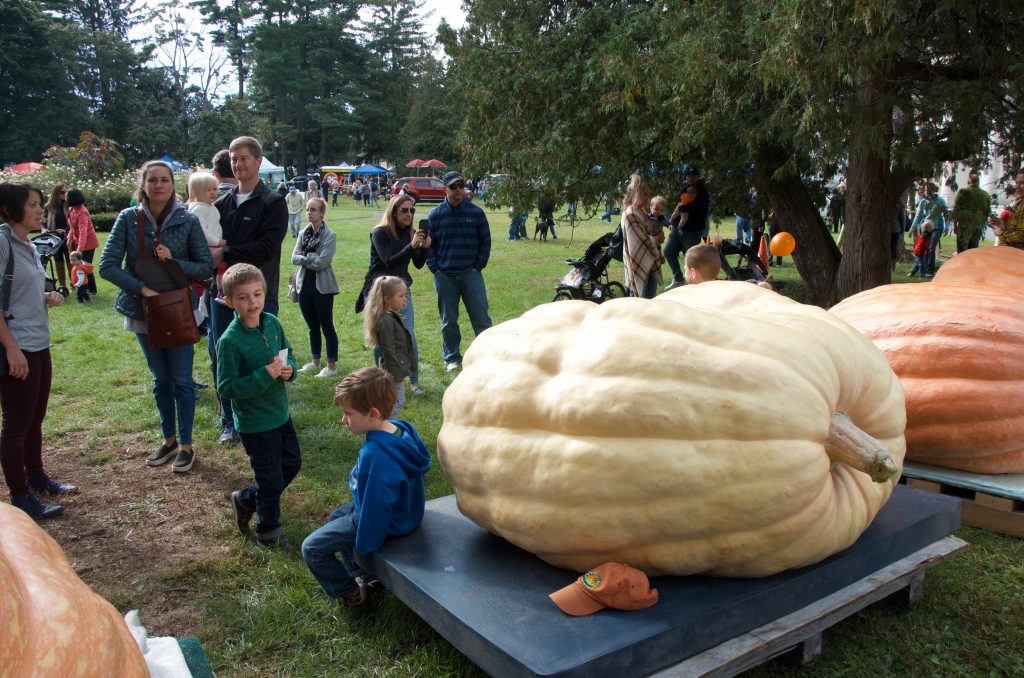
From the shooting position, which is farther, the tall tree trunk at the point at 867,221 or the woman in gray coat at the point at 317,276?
the tall tree trunk at the point at 867,221

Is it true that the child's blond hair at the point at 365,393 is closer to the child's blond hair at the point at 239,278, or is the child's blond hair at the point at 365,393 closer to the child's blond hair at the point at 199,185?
the child's blond hair at the point at 239,278

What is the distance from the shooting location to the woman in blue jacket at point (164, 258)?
459 cm

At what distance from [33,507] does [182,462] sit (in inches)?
34.2

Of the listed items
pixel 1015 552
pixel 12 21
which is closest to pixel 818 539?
pixel 1015 552

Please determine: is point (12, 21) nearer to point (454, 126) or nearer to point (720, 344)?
point (454, 126)

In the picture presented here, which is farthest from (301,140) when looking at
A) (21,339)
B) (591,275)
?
(21,339)

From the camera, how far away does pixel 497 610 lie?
8.48 ft

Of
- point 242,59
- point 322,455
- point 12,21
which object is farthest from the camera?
point 242,59

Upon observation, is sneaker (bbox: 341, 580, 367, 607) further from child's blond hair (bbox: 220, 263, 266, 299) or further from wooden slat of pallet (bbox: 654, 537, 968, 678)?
→ child's blond hair (bbox: 220, 263, 266, 299)

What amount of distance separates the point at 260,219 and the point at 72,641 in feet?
12.6

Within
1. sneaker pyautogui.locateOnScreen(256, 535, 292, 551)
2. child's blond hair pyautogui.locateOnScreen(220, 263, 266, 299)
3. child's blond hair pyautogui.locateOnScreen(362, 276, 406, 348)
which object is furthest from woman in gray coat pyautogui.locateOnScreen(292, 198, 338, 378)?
sneaker pyautogui.locateOnScreen(256, 535, 292, 551)

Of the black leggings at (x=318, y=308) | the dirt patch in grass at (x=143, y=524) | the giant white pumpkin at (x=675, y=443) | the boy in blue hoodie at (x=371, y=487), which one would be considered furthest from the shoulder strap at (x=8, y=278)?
the black leggings at (x=318, y=308)

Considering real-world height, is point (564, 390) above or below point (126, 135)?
below

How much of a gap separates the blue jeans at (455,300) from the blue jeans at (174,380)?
9.19 feet
